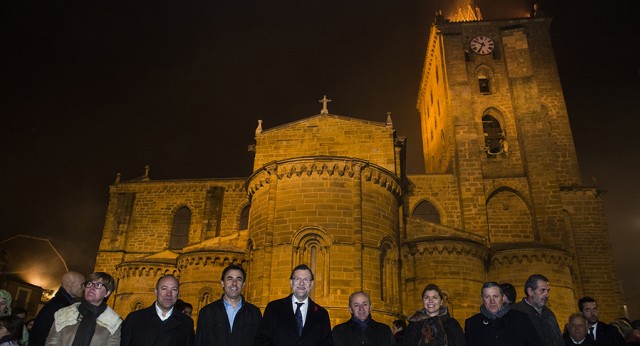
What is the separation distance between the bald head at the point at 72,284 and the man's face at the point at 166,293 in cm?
164

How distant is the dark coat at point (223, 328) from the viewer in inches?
208

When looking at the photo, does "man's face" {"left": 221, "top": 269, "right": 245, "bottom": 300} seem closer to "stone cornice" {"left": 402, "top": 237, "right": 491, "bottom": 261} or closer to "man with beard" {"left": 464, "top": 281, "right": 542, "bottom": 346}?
"man with beard" {"left": 464, "top": 281, "right": 542, "bottom": 346}

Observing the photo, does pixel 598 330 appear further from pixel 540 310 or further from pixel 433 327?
pixel 433 327

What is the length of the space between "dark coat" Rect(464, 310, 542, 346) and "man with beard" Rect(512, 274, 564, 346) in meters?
0.26

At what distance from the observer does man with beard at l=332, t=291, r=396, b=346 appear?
5.74m

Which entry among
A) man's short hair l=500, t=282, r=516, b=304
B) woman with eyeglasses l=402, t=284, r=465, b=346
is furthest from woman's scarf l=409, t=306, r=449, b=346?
man's short hair l=500, t=282, r=516, b=304

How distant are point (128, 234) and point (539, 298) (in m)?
28.1

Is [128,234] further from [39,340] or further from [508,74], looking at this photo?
[508,74]

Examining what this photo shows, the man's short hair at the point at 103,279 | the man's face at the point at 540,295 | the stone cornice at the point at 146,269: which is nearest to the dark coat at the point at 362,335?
Answer: the man's face at the point at 540,295

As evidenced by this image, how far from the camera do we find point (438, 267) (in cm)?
1952

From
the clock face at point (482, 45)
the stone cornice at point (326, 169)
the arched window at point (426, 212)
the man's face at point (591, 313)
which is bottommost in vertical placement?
the man's face at point (591, 313)

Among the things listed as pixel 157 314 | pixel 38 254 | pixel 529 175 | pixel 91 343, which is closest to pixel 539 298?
pixel 157 314

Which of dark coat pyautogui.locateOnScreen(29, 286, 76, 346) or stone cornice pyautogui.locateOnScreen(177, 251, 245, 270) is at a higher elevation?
stone cornice pyautogui.locateOnScreen(177, 251, 245, 270)

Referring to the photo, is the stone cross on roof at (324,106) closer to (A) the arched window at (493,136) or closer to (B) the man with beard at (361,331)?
(A) the arched window at (493,136)
